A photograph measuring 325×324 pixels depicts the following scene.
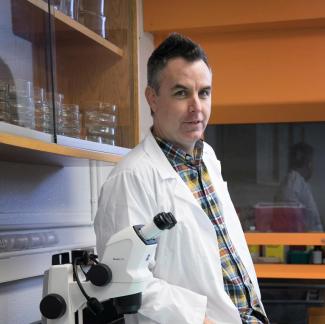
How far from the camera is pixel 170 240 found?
1333mm

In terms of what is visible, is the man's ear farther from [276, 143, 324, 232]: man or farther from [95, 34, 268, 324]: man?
[276, 143, 324, 232]: man

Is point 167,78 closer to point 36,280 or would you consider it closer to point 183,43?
point 183,43

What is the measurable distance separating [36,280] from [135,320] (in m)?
0.57

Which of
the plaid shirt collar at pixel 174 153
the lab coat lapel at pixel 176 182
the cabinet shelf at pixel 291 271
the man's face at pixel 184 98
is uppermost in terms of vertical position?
the man's face at pixel 184 98

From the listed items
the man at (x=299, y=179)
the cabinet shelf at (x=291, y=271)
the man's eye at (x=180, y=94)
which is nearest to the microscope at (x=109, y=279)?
the man's eye at (x=180, y=94)

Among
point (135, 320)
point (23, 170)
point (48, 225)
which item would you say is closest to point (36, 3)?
point (23, 170)

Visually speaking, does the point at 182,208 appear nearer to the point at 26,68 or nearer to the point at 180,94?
the point at 180,94

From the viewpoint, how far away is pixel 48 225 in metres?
1.80

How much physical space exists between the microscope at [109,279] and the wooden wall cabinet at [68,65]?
0.32 meters

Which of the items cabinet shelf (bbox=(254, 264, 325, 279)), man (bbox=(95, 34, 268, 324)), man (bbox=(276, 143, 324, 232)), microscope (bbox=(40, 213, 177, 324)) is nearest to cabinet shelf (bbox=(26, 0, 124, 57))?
man (bbox=(95, 34, 268, 324))

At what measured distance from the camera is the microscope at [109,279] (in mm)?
1027

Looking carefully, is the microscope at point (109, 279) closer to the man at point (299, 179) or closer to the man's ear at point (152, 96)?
the man's ear at point (152, 96)

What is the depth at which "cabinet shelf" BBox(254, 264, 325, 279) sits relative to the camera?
2.99 m

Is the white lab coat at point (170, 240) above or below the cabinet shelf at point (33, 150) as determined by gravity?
below
